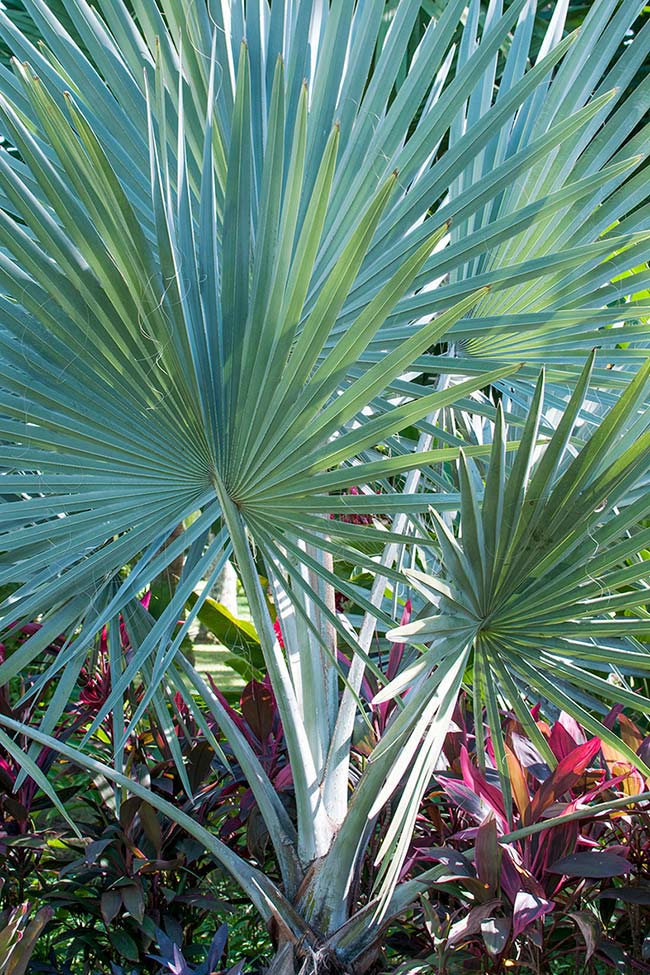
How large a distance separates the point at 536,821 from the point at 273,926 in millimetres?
460

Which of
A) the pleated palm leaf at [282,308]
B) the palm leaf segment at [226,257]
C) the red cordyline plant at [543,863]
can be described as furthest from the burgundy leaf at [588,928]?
the palm leaf segment at [226,257]

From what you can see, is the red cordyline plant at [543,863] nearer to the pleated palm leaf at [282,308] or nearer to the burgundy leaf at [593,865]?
the burgundy leaf at [593,865]

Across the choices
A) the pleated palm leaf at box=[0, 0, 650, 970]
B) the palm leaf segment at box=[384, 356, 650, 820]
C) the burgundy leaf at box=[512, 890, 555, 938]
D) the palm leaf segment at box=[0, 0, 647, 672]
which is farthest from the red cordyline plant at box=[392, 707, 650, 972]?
the palm leaf segment at box=[0, 0, 647, 672]

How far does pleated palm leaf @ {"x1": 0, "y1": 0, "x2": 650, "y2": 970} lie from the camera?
0.92 metres

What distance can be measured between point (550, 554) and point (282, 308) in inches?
17.1

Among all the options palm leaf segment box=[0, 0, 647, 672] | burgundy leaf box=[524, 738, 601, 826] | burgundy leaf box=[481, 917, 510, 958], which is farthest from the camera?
burgundy leaf box=[524, 738, 601, 826]

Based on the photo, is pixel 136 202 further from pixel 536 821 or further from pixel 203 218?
pixel 536 821

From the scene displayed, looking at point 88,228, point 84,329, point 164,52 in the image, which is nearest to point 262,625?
point 84,329

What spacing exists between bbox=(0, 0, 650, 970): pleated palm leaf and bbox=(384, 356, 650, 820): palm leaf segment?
0.05 metres

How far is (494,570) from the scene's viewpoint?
101 centimetres

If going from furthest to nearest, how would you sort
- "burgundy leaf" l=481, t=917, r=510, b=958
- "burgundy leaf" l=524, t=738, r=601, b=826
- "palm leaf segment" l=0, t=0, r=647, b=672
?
"burgundy leaf" l=524, t=738, r=601, b=826, "burgundy leaf" l=481, t=917, r=510, b=958, "palm leaf segment" l=0, t=0, r=647, b=672

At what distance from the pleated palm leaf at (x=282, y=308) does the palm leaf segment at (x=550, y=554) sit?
0.05 m

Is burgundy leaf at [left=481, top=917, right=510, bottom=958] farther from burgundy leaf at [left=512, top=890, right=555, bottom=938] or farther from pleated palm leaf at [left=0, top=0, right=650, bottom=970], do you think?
pleated palm leaf at [left=0, top=0, right=650, bottom=970]

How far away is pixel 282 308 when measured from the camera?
952mm
